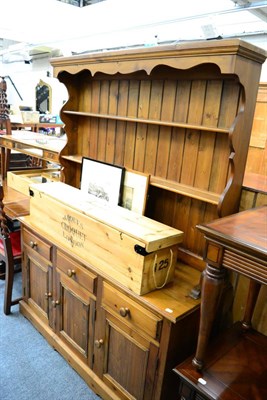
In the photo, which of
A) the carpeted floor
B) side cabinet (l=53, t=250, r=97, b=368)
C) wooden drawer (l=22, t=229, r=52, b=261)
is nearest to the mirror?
wooden drawer (l=22, t=229, r=52, b=261)

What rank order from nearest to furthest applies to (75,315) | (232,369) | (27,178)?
(232,369), (75,315), (27,178)

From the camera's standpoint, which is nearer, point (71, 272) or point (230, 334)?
point (230, 334)

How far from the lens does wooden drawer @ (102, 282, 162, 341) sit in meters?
1.34

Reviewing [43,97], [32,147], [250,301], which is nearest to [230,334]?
[250,301]

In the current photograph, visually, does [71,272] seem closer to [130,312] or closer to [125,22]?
[130,312]

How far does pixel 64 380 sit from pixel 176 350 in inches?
36.4

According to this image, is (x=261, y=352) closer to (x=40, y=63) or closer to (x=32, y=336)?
(x=32, y=336)

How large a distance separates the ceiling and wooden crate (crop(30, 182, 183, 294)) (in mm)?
2221

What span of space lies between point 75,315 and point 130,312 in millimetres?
565

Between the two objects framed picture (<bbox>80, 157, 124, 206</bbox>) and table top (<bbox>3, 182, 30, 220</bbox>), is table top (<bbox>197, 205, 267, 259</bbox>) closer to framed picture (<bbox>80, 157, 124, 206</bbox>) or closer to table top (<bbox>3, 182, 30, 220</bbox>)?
framed picture (<bbox>80, 157, 124, 206</bbox>)

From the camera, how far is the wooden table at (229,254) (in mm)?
912

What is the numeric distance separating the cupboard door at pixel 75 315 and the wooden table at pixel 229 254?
2.47 feet

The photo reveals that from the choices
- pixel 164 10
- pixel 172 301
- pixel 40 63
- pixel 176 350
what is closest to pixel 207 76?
pixel 172 301

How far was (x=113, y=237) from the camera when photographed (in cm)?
149
